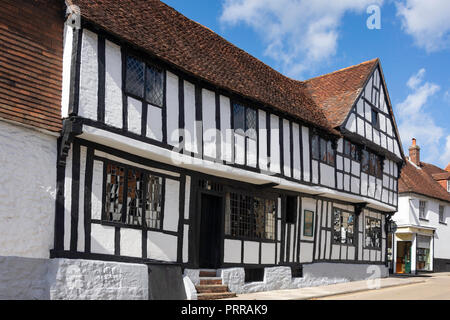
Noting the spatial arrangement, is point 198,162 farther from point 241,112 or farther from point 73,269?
point 73,269

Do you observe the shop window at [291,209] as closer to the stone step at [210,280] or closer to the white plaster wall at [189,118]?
the stone step at [210,280]

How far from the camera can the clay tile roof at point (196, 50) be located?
36.0 ft

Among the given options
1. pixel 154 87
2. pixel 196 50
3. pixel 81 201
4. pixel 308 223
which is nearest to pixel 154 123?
pixel 154 87

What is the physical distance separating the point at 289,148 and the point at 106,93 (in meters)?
6.99

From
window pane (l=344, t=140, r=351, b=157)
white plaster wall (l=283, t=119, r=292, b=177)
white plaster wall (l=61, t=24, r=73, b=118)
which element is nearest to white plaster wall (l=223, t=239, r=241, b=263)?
white plaster wall (l=283, t=119, r=292, b=177)

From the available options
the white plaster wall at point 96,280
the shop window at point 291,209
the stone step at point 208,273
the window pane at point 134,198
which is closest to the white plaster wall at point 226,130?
the window pane at point 134,198

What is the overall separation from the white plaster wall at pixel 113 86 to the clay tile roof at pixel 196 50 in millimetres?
408

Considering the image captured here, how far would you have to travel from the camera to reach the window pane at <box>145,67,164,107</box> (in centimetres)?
1127

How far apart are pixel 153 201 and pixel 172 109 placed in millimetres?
2223

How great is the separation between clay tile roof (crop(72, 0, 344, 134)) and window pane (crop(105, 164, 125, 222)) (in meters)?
2.77

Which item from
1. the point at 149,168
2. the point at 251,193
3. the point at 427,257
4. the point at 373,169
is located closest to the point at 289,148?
the point at 251,193

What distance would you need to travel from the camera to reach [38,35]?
9664mm

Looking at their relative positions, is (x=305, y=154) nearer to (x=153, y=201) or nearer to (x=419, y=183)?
(x=153, y=201)

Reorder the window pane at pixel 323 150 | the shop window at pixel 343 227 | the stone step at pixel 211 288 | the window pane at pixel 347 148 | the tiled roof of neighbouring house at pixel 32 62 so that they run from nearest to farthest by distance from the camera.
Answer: the tiled roof of neighbouring house at pixel 32 62
the stone step at pixel 211 288
the window pane at pixel 323 150
the shop window at pixel 343 227
the window pane at pixel 347 148
